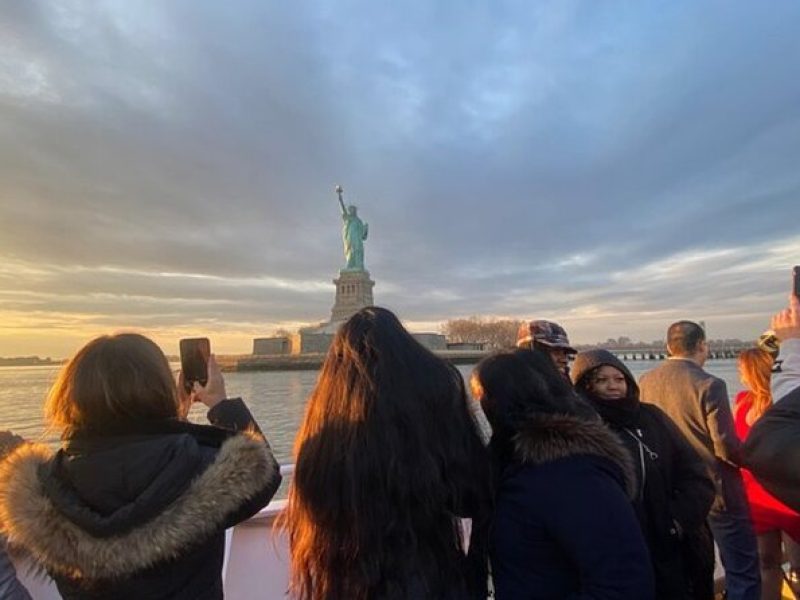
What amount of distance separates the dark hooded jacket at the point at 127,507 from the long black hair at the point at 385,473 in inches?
9.7

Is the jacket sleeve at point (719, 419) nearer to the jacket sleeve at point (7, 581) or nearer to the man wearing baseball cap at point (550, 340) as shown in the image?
the man wearing baseball cap at point (550, 340)

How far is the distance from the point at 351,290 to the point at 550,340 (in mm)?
47863

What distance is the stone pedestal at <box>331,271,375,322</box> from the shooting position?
4997 centimetres

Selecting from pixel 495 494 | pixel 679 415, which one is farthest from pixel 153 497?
pixel 679 415

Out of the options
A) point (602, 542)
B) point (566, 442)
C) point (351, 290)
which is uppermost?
point (351, 290)

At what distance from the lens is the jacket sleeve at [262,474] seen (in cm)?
169

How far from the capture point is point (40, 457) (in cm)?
170

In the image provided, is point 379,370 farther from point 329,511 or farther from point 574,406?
point 574,406

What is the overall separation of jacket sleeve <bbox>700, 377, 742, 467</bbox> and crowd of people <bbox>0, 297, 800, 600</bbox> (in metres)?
1.57

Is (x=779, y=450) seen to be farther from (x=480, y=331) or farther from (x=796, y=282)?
(x=480, y=331)

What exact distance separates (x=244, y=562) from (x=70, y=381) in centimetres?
153

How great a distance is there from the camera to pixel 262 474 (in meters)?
1.74

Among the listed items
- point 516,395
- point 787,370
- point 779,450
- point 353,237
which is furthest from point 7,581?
point 353,237

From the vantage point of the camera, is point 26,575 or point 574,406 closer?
point 574,406
